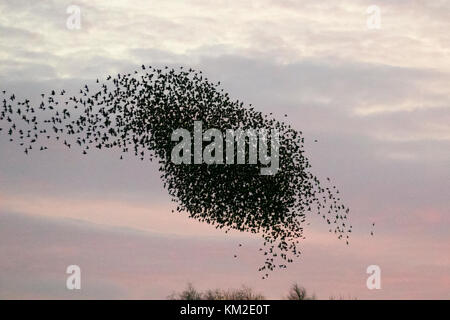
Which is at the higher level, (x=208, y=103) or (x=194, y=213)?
(x=208, y=103)

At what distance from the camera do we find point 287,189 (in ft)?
127

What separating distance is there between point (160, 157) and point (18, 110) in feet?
25.4

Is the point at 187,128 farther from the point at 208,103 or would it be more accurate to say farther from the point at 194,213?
the point at 194,213

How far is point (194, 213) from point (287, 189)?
533cm
